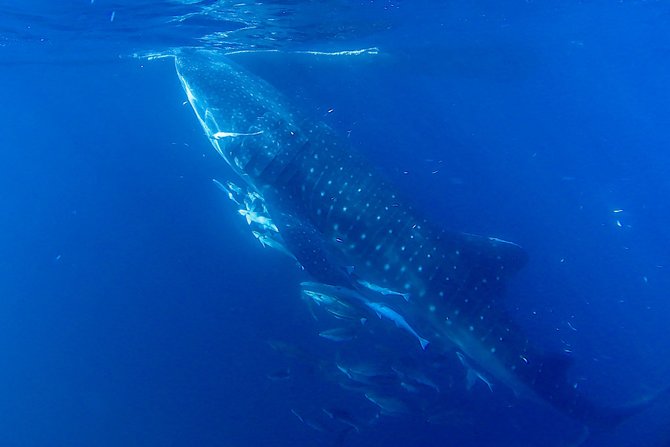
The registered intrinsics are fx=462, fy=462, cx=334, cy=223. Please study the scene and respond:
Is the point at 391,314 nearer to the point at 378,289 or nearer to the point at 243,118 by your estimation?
the point at 378,289

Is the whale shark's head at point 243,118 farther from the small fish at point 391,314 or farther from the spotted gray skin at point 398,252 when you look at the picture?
the small fish at point 391,314

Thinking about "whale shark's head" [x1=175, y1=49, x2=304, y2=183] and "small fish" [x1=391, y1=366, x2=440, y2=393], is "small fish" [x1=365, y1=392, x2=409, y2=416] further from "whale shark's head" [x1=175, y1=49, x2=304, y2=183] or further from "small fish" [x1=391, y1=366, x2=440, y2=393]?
"whale shark's head" [x1=175, y1=49, x2=304, y2=183]

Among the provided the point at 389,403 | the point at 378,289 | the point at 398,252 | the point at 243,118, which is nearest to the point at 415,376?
the point at 389,403

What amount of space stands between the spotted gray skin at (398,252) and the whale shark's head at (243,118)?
2 cm

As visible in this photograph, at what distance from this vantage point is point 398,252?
634cm

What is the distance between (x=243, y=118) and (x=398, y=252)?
3240 millimetres

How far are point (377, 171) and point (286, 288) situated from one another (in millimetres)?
7647

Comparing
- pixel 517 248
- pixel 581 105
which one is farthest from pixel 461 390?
pixel 581 105

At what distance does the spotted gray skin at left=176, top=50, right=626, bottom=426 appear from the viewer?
617cm

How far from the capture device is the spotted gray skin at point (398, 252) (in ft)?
20.2

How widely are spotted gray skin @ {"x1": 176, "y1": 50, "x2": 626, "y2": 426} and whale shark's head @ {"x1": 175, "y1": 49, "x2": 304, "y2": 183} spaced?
0.07 ft

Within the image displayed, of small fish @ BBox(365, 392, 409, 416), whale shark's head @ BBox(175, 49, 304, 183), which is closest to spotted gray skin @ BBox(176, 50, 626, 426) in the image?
whale shark's head @ BBox(175, 49, 304, 183)

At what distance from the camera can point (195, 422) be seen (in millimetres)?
12461

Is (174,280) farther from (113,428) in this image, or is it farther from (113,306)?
(113,428)
